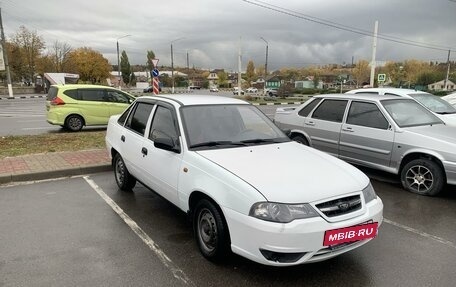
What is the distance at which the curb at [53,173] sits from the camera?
635 cm

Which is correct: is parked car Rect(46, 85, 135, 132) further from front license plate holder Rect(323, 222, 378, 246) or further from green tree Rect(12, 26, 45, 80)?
green tree Rect(12, 26, 45, 80)

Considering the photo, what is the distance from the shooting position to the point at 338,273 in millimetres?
3445

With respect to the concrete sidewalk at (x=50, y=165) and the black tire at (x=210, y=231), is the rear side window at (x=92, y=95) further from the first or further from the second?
the black tire at (x=210, y=231)

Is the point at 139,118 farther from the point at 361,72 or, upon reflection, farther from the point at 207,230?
the point at 361,72

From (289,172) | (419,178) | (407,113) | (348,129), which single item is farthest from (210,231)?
(407,113)

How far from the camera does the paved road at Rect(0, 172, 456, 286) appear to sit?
10.9ft

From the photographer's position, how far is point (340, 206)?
10.5ft

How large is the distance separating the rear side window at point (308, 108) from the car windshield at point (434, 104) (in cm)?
400

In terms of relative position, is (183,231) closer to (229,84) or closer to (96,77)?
(96,77)

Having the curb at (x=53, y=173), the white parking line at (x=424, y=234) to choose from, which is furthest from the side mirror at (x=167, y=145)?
the curb at (x=53, y=173)

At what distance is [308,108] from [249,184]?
5.18 meters

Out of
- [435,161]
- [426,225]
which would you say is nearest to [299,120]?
[435,161]

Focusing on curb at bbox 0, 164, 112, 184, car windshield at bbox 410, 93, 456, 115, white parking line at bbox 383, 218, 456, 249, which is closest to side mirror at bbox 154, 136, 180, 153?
white parking line at bbox 383, 218, 456, 249

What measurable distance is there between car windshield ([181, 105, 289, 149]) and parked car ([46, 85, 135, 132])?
960cm
